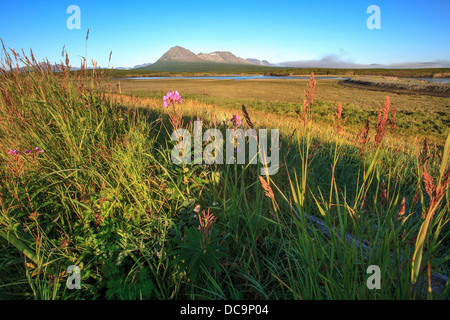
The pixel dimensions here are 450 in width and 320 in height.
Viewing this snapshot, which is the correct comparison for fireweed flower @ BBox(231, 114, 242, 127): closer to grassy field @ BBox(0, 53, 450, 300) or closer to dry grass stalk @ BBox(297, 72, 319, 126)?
grassy field @ BBox(0, 53, 450, 300)

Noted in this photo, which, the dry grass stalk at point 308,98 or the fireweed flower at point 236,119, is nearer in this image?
the dry grass stalk at point 308,98

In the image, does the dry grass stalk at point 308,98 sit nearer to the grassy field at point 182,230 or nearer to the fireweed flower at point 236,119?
the grassy field at point 182,230

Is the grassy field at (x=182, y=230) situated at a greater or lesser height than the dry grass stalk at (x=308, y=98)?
lesser

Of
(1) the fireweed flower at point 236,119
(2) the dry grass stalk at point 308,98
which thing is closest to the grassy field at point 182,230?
(2) the dry grass stalk at point 308,98

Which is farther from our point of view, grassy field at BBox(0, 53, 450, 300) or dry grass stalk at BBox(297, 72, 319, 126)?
dry grass stalk at BBox(297, 72, 319, 126)

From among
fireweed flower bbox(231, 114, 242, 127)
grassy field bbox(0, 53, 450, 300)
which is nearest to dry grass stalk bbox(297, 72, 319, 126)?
grassy field bbox(0, 53, 450, 300)

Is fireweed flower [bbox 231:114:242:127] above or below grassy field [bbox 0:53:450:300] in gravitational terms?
above

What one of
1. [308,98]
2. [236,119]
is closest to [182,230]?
[308,98]

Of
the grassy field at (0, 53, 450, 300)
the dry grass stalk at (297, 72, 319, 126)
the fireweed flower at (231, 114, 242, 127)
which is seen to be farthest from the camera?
the fireweed flower at (231, 114, 242, 127)

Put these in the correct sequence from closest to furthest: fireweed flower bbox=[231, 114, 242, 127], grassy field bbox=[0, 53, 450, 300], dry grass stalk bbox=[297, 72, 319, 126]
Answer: grassy field bbox=[0, 53, 450, 300], dry grass stalk bbox=[297, 72, 319, 126], fireweed flower bbox=[231, 114, 242, 127]

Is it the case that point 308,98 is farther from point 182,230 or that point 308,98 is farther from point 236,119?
point 236,119
